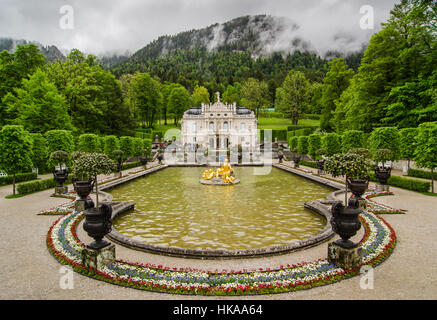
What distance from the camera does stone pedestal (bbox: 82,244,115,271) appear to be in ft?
23.7

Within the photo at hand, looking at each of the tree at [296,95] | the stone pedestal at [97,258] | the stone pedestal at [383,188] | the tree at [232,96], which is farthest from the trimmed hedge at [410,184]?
the tree at [232,96]

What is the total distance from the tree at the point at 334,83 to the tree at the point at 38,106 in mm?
41832

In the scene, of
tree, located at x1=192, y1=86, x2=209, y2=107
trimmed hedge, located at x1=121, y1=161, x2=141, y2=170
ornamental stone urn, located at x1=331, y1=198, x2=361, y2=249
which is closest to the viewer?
ornamental stone urn, located at x1=331, y1=198, x2=361, y2=249

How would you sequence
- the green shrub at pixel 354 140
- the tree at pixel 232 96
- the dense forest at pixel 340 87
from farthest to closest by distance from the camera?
the tree at pixel 232 96
the dense forest at pixel 340 87
the green shrub at pixel 354 140

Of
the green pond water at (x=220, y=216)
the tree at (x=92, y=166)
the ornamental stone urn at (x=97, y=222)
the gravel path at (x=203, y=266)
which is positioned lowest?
the green pond water at (x=220, y=216)

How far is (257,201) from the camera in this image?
16.0 m

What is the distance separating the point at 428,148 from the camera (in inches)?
665

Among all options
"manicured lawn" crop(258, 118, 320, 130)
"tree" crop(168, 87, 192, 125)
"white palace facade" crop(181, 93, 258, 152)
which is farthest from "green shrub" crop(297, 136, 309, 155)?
"tree" crop(168, 87, 192, 125)

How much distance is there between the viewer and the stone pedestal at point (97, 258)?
7.23 metres

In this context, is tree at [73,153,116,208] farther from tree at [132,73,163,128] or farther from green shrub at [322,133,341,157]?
tree at [132,73,163,128]

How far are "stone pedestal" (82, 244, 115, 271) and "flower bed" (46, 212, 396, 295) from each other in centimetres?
13

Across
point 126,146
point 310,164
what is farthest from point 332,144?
point 126,146

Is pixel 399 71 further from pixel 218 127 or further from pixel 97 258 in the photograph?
pixel 218 127

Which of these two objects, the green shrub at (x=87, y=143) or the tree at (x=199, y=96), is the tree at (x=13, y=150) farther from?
the tree at (x=199, y=96)
